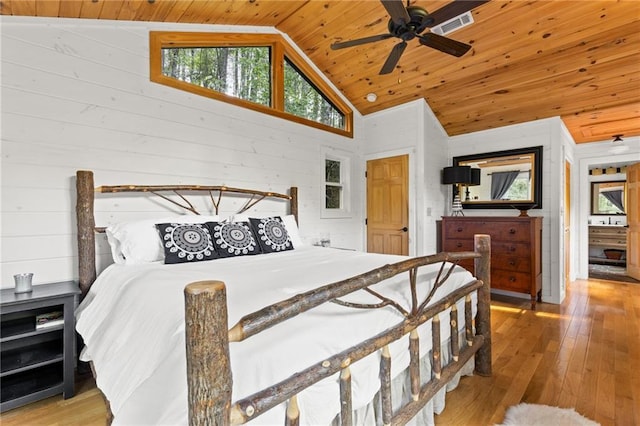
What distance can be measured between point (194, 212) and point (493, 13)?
3.37 meters

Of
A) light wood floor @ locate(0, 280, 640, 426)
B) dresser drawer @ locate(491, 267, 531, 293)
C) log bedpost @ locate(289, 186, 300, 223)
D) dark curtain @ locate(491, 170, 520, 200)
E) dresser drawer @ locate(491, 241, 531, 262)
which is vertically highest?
dark curtain @ locate(491, 170, 520, 200)

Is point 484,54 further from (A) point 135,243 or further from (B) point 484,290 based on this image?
(A) point 135,243

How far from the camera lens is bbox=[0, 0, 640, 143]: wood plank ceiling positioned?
266 centimetres

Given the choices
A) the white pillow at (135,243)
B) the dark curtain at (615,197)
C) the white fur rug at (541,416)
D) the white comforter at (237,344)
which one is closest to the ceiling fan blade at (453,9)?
the white comforter at (237,344)

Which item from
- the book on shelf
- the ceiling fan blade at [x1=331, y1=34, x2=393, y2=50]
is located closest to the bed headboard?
the book on shelf

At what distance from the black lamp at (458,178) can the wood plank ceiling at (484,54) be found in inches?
27.8

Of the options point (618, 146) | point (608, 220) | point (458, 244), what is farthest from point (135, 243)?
point (608, 220)

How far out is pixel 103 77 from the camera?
98.6 inches

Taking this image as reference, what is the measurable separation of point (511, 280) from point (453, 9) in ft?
10.6

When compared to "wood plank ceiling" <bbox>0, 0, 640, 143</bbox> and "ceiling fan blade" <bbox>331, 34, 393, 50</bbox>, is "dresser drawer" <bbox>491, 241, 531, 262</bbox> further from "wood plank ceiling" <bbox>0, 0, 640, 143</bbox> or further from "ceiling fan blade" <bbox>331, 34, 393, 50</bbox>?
"ceiling fan blade" <bbox>331, 34, 393, 50</bbox>

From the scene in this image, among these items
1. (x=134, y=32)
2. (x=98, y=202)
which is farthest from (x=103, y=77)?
(x=98, y=202)

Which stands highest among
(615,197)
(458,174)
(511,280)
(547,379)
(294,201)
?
(458,174)

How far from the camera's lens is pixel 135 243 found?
2244 mm

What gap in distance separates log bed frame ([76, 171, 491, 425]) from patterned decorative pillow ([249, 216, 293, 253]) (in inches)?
48.1
